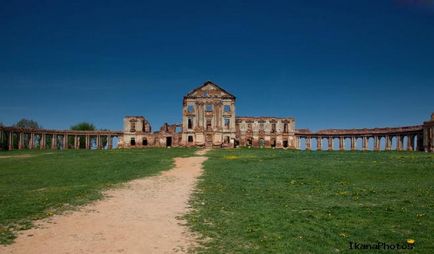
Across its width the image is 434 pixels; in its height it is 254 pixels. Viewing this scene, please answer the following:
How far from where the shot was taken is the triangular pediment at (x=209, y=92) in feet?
240

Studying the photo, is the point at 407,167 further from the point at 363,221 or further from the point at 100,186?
the point at 100,186

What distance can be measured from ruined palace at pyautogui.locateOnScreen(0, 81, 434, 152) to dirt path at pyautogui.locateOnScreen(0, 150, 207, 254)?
55.5m

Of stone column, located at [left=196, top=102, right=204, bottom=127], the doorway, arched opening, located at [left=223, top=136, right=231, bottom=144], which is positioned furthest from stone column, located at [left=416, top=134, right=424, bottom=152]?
the doorway

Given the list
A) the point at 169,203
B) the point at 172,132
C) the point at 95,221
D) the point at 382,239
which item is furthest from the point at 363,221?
the point at 172,132

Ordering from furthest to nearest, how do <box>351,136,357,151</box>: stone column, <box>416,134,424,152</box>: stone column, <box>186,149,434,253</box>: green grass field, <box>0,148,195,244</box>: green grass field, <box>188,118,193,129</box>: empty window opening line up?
<box>351,136,357,151</box>: stone column < <box>188,118,193,129</box>: empty window opening < <box>416,134,424,152</box>: stone column < <box>0,148,195,244</box>: green grass field < <box>186,149,434,253</box>: green grass field

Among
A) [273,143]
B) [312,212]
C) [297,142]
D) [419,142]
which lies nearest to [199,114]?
[273,143]

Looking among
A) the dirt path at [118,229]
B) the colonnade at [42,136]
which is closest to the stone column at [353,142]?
the colonnade at [42,136]

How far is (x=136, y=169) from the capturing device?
29.6m

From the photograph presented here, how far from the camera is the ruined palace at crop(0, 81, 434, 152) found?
72688 millimetres

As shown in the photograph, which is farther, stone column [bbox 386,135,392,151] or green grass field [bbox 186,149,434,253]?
stone column [bbox 386,135,392,151]

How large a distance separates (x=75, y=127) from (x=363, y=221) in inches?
4233

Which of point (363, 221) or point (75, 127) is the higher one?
point (75, 127)

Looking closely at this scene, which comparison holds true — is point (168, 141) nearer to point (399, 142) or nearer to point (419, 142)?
point (399, 142)

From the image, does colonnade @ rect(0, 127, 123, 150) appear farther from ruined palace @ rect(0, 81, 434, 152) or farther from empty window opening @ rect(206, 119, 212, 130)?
empty window opening @ rect(206, 119, 212, 130)
